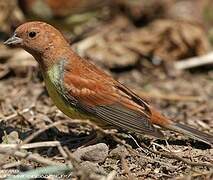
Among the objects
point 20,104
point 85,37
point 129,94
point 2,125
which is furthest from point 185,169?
point 85,37

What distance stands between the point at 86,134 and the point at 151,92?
2.16m

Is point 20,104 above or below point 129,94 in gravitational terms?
below

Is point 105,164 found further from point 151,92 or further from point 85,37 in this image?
→ point 85,37

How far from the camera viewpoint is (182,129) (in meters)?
6.19

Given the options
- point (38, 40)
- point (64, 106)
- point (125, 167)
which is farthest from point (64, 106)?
point (125, 167)

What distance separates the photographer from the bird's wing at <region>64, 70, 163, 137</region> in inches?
237

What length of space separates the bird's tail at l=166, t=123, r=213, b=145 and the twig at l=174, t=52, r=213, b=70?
320 centimetres

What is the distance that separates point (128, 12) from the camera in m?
10.8

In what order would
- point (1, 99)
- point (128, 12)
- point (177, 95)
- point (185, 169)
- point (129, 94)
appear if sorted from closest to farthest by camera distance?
1. point (185, 169)
2. point (129, 94)
3. point (1, 99)
4. point (177, 95)
5. point (128, 12)

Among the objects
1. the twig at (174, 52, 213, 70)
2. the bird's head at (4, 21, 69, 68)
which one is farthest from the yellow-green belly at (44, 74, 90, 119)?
the twig at (174, 52, 213, 70)

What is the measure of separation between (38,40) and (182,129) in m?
1.79

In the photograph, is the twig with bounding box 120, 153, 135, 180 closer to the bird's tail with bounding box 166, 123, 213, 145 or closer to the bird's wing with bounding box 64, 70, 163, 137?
the bird's wing with bounding box 64, 70, 163, 137

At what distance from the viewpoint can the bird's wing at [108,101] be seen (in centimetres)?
601

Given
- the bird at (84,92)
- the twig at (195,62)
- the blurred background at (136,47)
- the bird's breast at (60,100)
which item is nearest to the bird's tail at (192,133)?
the bird at (84,92)
